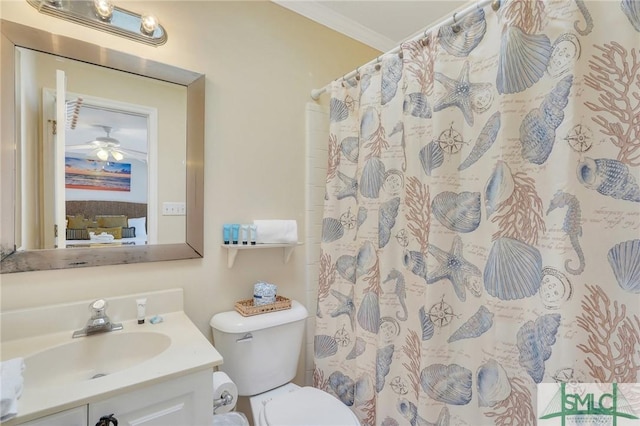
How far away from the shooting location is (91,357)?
109 cm

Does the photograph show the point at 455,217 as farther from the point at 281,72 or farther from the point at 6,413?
the point at 6,413

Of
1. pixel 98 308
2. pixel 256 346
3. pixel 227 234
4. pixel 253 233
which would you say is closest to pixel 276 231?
pixel 253 233

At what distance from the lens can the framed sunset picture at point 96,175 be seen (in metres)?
1.17

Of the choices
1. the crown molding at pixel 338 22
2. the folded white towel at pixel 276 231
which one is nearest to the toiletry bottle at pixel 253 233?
the folded white towel at pixel 276 231

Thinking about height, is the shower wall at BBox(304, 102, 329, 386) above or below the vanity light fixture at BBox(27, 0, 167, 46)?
below

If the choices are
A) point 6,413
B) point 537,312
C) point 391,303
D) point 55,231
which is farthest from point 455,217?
point 55,231

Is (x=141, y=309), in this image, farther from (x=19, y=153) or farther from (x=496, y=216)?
(x=496, y=216)

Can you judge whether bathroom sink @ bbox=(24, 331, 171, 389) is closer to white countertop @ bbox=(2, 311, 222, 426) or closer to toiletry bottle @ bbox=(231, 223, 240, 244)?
white countertop @ bbox=(2, 311, 222, 426)

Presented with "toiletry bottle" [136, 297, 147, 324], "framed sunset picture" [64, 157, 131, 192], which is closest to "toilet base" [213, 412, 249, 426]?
"toiletry bottle" [136, 297, 147, 324]

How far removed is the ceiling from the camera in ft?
5.61

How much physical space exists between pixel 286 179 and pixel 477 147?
0.98 metres

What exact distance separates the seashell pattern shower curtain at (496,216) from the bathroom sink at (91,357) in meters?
0.92

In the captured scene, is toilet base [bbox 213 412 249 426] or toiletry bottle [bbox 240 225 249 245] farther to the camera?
toiletry bottle [bbox 240 225 249 245]

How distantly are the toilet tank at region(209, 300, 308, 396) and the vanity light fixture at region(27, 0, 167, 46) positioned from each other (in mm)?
1277
